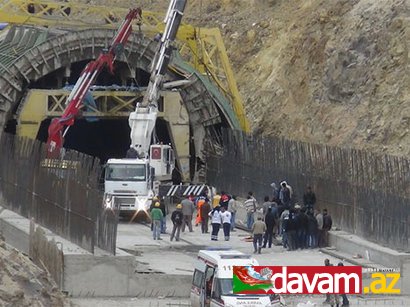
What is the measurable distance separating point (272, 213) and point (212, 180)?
1569 centimetres

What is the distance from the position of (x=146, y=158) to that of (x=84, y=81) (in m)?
3.85

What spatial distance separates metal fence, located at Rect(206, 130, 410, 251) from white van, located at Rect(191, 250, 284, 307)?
27.9 ft

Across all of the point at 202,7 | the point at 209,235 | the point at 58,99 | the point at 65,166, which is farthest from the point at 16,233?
the point at 202,7

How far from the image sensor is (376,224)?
4584cm

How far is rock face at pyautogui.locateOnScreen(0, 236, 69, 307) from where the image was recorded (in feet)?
108

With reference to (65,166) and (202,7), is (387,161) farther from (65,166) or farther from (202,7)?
(202,7)

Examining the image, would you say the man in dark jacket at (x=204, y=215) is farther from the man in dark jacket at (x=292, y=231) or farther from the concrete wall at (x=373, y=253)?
the concrete wall at (x=373, y=253)

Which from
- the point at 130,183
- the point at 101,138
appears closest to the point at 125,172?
the point at 130,183

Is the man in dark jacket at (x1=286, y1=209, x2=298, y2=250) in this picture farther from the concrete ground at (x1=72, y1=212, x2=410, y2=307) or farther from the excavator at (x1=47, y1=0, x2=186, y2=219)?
the excavator at (x1=47, y1=0, x2=186, y2=219)

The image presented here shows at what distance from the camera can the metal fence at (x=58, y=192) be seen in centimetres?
4222

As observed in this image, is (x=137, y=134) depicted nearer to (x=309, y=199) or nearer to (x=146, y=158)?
(x=146, y=158)

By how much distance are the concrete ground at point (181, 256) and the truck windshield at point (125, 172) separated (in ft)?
5.84

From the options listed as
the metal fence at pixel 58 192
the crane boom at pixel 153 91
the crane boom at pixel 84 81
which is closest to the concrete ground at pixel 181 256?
the metal fence at pixel 58 192

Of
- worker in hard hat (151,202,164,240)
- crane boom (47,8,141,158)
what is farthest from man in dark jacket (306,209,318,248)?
crane boom (47,8,141,158)
